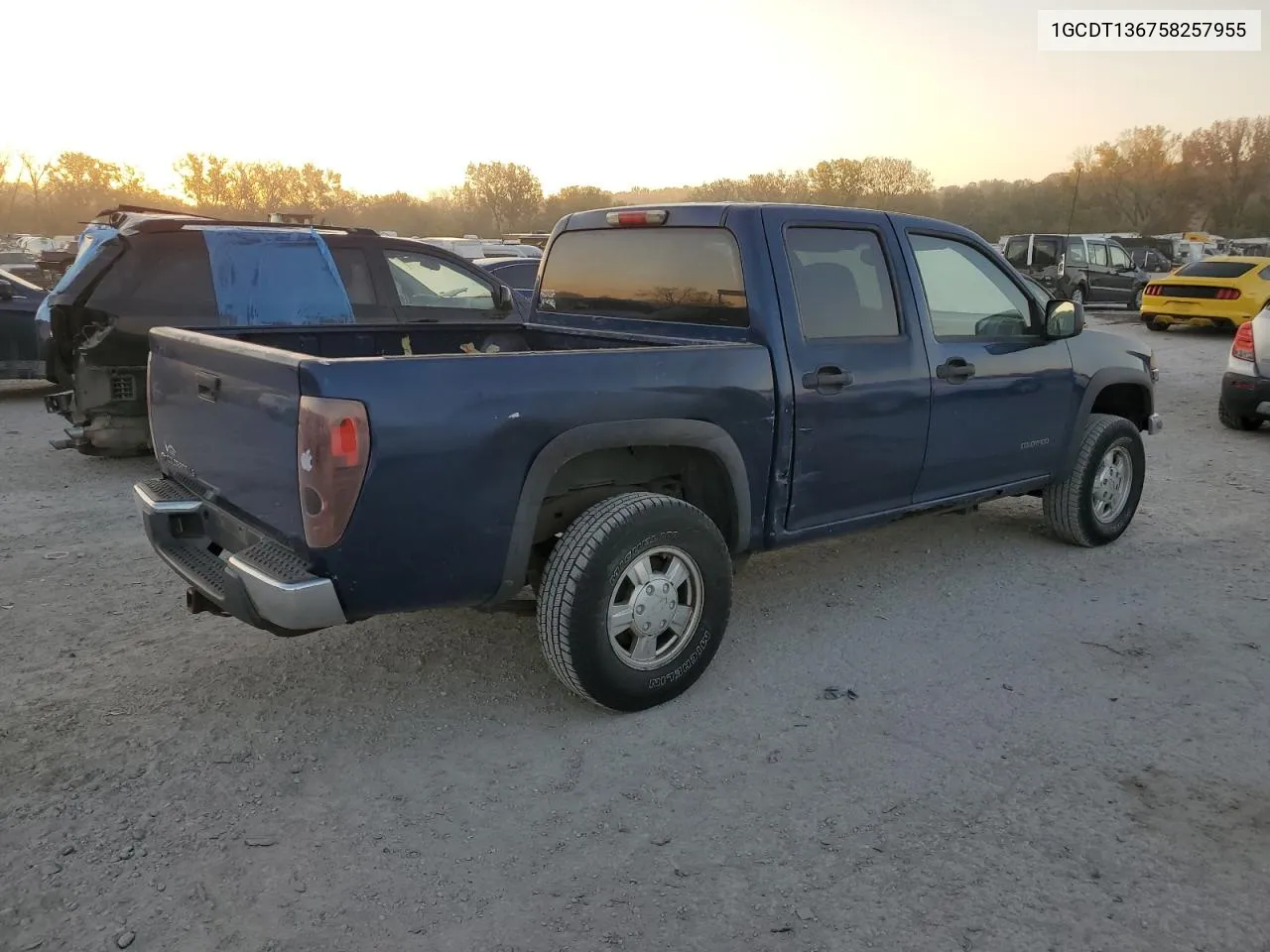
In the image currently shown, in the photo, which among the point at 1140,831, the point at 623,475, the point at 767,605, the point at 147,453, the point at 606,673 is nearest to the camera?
the point at 1140,831

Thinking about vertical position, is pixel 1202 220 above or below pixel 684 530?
above

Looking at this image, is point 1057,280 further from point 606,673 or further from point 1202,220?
point 1202,220

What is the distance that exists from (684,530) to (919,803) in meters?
1.21

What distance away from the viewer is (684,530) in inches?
137

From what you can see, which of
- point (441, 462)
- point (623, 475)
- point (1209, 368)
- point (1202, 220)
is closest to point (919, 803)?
point (623, 475)

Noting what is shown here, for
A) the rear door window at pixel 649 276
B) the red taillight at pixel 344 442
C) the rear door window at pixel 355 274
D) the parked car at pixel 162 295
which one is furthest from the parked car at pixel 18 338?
the red taillight at pixel 344 442

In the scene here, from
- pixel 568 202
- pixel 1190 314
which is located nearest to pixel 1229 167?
pixel 568 202

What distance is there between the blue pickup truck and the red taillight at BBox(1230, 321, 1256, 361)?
14.4 ft

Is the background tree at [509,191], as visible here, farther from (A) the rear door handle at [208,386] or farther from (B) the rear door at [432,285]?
(A) the rear door handle at [208,386]

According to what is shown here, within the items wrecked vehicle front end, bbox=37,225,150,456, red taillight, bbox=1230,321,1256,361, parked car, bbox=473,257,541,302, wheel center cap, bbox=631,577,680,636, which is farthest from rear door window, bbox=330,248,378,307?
red taillight, bbox=1230,321,1256,361

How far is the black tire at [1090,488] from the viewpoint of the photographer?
210 inches

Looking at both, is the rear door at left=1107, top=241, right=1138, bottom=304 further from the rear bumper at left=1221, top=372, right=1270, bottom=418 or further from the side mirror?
the side mirror

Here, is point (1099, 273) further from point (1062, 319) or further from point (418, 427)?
point (418, 427)

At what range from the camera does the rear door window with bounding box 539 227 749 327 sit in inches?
159
